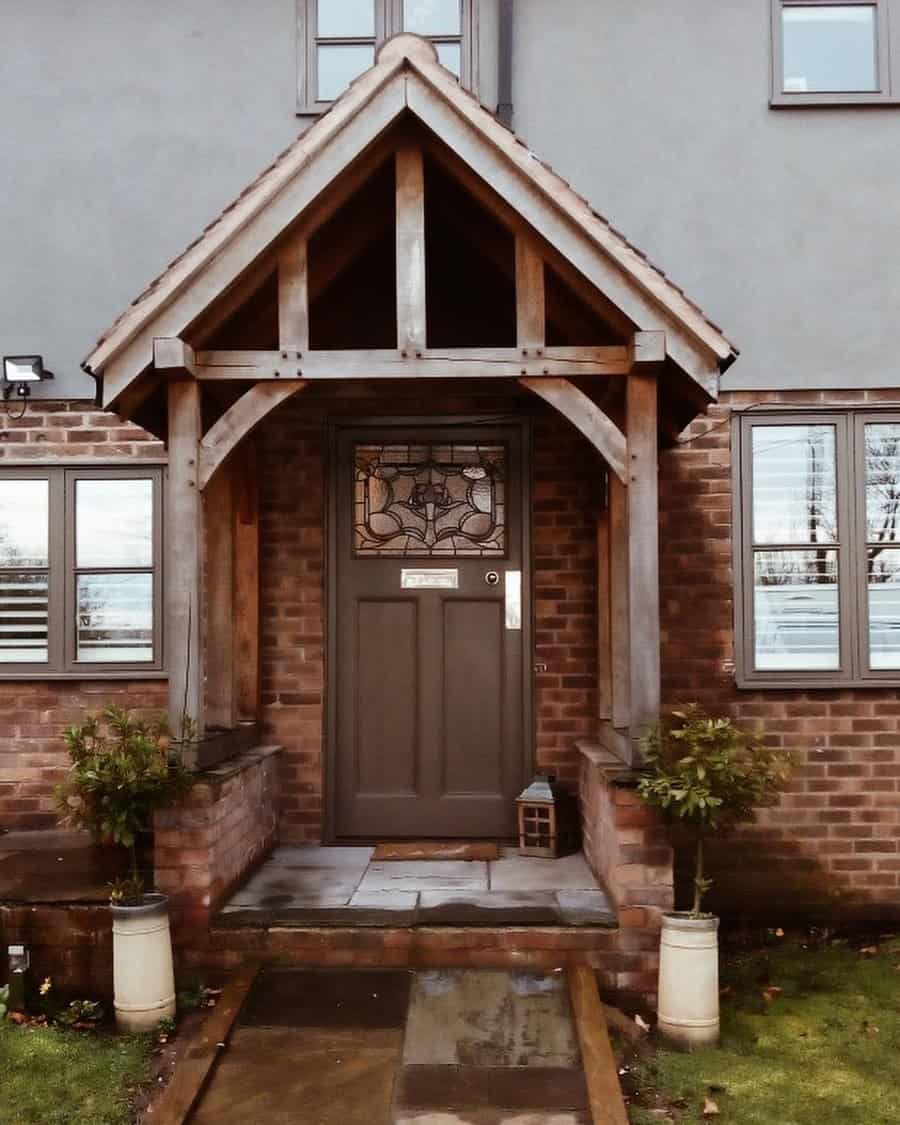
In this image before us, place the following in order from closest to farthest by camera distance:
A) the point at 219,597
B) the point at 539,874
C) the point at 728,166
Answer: the point at 539,874
the point at 219,597
the point at 728,166

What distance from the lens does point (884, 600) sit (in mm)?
7172

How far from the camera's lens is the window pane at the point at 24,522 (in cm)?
740

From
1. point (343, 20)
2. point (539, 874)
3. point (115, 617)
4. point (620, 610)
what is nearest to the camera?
point (620, 610)

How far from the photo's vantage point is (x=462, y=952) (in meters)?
5.46

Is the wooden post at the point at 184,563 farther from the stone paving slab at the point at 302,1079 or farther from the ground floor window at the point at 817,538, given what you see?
the ground floor window at the point at 817,538

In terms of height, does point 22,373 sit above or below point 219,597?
above

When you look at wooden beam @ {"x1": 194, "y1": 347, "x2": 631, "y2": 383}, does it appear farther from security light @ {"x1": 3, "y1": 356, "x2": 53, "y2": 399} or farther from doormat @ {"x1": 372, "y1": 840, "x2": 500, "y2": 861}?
doormat @ {"x1": 372, "y1": 840, "x2": 500, "y2": 861}

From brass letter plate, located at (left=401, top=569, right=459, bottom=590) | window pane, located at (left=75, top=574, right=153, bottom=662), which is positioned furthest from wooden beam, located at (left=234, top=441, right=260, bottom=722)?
brass letter plate, located at (left=401, top=569, right=459, bottom=590)

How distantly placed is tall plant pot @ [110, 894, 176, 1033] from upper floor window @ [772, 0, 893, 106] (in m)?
5.94

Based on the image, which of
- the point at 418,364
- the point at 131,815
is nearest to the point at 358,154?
the point at 418,364

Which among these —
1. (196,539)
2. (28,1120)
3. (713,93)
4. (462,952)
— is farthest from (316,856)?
(713,93)

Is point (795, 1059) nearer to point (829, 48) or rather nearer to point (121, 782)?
point (121, 782)

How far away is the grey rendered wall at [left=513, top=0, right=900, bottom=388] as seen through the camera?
23.7 feet

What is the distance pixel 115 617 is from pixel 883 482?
15.8 ft
